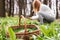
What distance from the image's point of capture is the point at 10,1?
14914 millimetres

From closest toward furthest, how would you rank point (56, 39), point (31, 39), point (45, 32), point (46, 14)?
point (56, 39) → point (31, 39) → point (45, 32) → point (46, 14)

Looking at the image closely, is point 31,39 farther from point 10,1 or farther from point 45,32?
point 10,1

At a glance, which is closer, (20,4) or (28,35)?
(28,35)

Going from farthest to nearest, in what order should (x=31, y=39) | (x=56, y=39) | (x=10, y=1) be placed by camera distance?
(x=10, y=1) → (x=31, y=39) → (x=56, y=39)

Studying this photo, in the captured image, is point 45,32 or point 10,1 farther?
point 10,1

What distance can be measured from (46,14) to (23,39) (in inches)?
156

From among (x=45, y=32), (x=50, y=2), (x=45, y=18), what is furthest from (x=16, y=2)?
(x=45, y=32)

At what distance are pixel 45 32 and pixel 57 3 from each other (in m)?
13.5

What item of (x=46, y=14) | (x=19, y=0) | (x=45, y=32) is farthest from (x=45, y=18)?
(x=19, y=0)

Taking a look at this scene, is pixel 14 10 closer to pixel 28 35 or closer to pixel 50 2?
pixel 50 2

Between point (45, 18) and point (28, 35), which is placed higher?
point (28, 35)

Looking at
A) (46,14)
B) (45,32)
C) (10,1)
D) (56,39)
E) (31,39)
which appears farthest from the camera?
(10,1)

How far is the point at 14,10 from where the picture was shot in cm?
1532

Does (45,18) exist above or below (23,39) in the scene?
below
